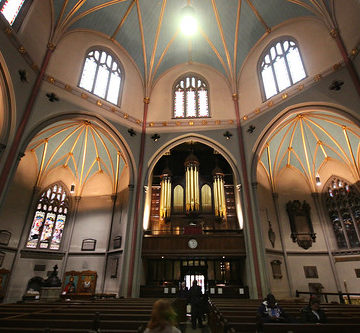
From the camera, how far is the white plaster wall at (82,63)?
1383 cm

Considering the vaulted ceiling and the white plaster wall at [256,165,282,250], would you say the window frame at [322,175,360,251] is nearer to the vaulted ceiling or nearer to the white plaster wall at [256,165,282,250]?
the white plaster wall at [256,165,282,250]

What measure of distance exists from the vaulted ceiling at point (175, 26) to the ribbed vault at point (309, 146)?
17.0 feet

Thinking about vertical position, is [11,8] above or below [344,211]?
above

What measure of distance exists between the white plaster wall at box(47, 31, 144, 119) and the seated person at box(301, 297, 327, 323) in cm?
1447

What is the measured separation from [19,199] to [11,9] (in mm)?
10866

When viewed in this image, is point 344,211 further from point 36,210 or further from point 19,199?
point 19,199

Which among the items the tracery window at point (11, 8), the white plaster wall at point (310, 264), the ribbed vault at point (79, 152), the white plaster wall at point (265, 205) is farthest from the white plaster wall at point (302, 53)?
the tracery window at point (11, 8)

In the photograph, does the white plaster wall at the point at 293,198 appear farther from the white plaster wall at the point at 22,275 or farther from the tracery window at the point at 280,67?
the white plaster wall at the point at 22,275

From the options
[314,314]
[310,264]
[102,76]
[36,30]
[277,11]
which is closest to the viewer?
[314,314]

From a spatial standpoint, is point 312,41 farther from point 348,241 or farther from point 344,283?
point 344,283

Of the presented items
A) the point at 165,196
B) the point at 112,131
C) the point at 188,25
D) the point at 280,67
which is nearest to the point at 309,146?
the point at 280,67

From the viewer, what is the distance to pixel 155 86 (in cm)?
1892

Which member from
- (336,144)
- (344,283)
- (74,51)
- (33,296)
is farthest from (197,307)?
(74,51)

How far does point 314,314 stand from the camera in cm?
453
